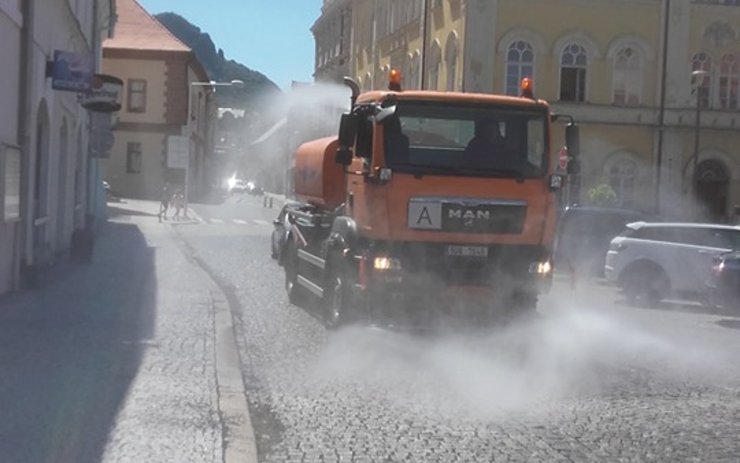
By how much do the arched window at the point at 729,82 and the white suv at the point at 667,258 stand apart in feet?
76.2

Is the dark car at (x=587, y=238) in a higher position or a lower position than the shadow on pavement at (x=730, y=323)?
higher

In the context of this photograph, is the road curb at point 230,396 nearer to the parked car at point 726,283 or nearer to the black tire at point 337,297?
the black tire at point 337,297

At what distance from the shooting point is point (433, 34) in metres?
46.7

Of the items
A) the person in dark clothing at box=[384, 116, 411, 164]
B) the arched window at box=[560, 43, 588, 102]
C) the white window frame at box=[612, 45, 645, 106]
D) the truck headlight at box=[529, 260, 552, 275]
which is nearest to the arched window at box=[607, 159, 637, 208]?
the white window frame at box=[612, 45, 645, 106]

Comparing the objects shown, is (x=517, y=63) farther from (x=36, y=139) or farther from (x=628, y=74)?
(x=36, y=139)

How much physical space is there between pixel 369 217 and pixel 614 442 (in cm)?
572

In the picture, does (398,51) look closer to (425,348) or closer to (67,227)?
(67,227)

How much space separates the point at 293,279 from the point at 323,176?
7.42 ft

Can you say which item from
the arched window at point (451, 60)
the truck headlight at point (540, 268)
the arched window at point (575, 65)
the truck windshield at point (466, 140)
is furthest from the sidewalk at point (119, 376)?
the arched window at point (575, 65)

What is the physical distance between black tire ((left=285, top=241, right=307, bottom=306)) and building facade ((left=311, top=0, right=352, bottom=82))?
4210 centimetres

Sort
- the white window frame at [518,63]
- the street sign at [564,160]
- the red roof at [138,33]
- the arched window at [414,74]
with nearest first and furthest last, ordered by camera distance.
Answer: the street sign at [564,160]
the white window frame at [518,63]
the arched window at [414,74]
the red roof at [138,33]

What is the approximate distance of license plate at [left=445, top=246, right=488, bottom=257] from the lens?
14.2 meters

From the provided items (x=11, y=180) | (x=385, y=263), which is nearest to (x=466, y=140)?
(x=385, y=263)

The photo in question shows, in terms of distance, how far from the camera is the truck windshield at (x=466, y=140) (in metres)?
14.2
